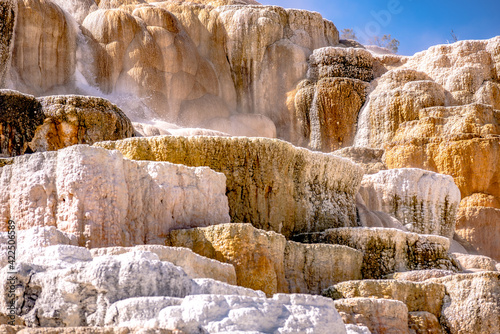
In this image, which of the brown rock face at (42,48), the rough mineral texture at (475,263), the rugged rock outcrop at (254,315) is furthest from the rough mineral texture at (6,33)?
the rugged rock outcrop at (254,315)

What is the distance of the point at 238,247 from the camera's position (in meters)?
9.95

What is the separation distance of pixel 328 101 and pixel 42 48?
8489 mm

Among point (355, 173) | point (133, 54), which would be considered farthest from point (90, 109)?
point (133, 54)

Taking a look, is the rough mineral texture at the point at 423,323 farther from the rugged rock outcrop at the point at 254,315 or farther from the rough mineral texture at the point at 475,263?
the rough mineral texture at the point at 475,263

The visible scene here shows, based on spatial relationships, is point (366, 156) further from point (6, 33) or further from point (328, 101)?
point (6, 33)

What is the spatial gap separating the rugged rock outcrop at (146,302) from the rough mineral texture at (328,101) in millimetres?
19825

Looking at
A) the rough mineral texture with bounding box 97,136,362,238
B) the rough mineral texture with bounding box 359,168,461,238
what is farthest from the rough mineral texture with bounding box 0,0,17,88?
the rough mineral texture with bounding box 359,168,461,238

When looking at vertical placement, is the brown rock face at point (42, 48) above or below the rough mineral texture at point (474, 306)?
above

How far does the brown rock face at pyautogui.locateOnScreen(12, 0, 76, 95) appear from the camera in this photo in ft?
71.8

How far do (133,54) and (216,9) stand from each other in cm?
426

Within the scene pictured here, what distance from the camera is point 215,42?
27016 millimetres

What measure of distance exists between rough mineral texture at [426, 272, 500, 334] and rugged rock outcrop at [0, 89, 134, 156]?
7.44 metres

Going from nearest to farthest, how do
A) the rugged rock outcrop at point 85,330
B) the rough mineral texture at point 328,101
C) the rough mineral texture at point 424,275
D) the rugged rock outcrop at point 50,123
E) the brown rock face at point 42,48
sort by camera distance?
1. the rugged rock outcrop at point 85,330
2. the rough mineral texture at point 424,275
3. the rugged rock outcrop at point 50,123
4. the brown rock face at point 42,48
5. the rough mineral texture at point 328,101

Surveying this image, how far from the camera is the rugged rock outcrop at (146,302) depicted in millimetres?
5348
